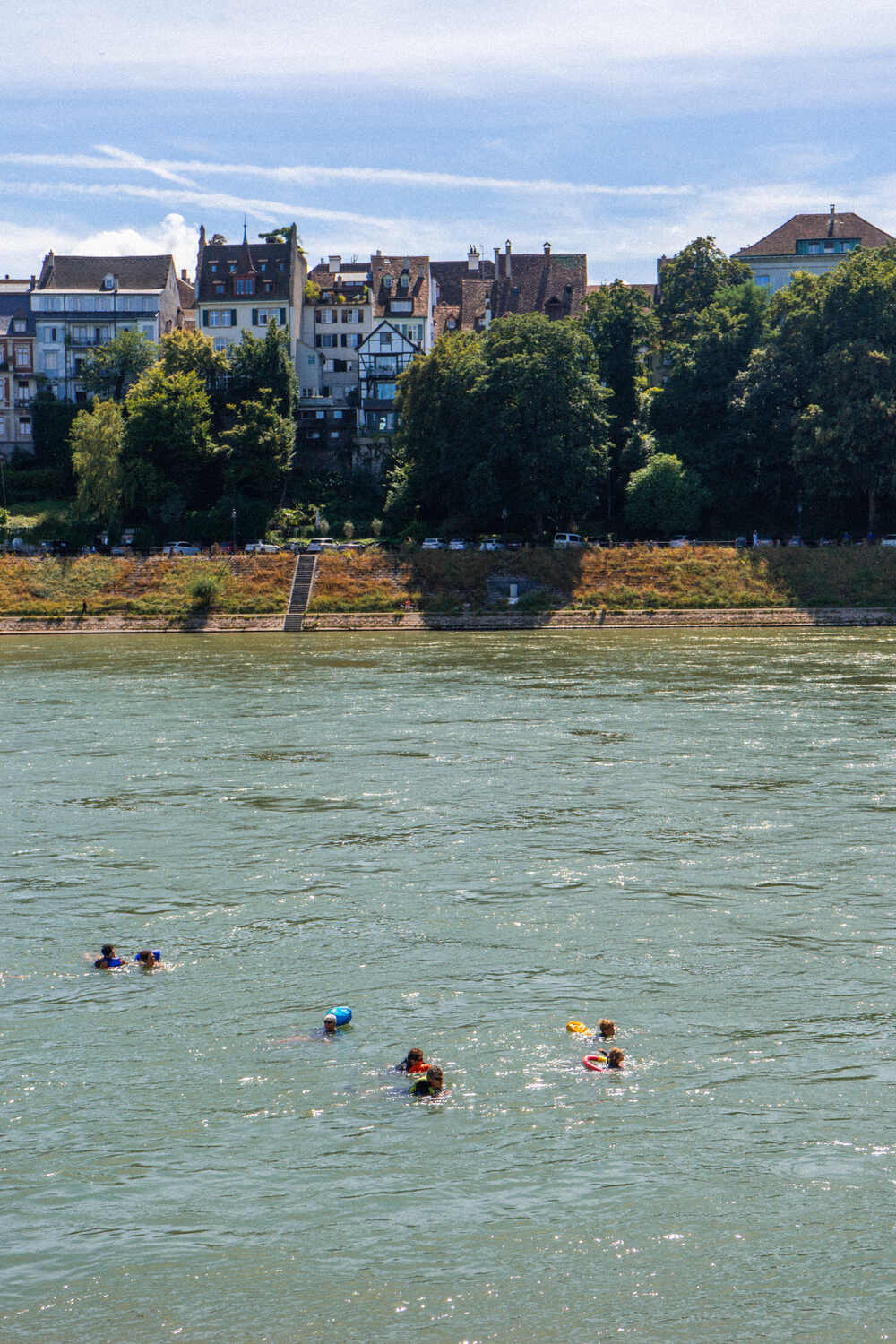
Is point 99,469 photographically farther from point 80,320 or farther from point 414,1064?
point 414,1064

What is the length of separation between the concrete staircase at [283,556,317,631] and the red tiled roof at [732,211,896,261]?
6902cm

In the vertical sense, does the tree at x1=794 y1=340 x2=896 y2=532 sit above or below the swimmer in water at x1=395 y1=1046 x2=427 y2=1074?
above

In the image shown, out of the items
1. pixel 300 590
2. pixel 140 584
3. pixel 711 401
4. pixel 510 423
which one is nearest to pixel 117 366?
pixel 140 584

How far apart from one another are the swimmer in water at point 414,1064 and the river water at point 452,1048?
32cm

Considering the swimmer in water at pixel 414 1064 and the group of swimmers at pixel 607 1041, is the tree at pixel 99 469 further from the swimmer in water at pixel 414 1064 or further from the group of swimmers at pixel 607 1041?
the swimmer in water at pixel 414 1064

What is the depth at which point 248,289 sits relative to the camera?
13388 cm

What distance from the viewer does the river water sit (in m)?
15.4

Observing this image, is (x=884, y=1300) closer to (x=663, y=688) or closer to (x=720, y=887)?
(x=720, y=887)

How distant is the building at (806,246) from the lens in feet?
476

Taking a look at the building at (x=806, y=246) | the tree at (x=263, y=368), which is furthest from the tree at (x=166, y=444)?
the building at (x=806, y=246)

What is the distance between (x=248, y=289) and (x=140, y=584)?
44.5 metres

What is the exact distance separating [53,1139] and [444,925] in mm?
10197

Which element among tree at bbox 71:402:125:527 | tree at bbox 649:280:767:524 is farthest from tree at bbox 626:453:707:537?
tree at bbox 71:402:125:527

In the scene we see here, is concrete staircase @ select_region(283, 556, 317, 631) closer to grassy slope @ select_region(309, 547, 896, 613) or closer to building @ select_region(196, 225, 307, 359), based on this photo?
grassy slope @ select_region(309, 547, 896, 613)
